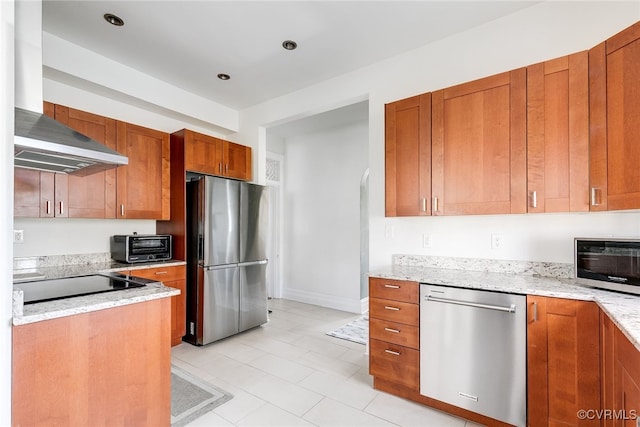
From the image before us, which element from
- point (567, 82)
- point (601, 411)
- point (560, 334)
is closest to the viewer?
point (601, 411)

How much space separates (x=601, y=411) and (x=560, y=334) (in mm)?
374

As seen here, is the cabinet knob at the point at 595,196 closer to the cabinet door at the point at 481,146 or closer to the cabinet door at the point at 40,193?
the cabinet door at the point at 481,146

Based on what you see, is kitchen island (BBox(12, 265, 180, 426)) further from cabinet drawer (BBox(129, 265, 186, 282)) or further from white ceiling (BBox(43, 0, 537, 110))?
white ceiling (BBox(43, 0, 537, 110))

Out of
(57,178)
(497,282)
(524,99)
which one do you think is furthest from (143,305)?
(524,99)

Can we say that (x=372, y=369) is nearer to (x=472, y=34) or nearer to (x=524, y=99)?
(x=524, y=99)

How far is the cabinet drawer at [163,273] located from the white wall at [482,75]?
1.98 m

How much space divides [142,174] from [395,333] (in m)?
2.85

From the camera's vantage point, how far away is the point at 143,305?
Result: 155 cm

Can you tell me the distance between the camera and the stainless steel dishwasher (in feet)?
5.78

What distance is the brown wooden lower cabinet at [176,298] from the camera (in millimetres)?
3069

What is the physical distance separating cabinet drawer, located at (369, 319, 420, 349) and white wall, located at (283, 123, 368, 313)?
215 cm

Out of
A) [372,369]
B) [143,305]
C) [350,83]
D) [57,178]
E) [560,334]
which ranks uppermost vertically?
[350,83]

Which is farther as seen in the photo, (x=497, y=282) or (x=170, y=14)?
(x=170, y=14)
